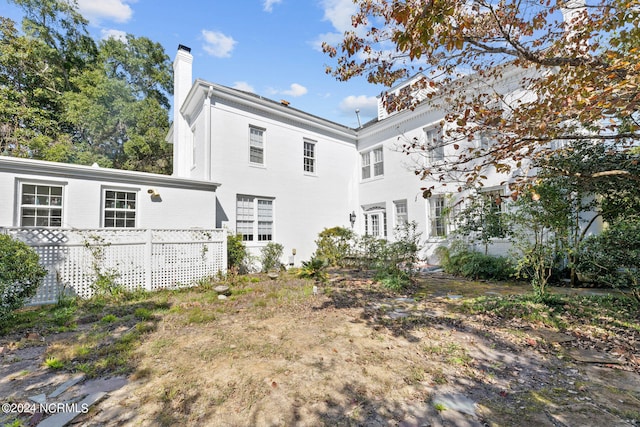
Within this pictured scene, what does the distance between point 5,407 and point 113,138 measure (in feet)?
71.3

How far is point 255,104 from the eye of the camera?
36.2ft

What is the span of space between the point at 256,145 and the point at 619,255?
35.1 ft

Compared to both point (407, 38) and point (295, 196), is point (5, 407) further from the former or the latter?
point (295, 196)

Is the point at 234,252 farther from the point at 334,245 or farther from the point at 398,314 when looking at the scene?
the point at 398,314

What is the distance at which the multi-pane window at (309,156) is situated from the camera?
1303 centimetres

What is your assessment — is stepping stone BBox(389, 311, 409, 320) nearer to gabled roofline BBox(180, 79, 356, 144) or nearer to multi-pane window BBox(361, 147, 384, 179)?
gabled roofline BBox(180, 79, 356, 144)

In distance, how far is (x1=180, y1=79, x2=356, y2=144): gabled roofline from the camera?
392 inches

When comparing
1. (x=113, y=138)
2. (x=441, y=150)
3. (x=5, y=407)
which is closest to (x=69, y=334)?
(x=5, y=407)

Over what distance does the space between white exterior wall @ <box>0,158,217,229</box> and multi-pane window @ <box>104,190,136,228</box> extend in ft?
0.47

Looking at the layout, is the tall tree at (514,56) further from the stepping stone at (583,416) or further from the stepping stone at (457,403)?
the stepping stone at (457,403)

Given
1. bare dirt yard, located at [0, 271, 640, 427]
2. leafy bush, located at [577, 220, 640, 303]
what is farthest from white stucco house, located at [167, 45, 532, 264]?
bare dirt yard, located at [0, 271, 640, 427]

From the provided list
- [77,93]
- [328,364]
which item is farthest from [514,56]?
[77,93]

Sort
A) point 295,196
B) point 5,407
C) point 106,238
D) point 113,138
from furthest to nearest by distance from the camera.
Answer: point 113,138
point 295,196
point 106,238
point 5,407

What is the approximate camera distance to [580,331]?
13.7ft
